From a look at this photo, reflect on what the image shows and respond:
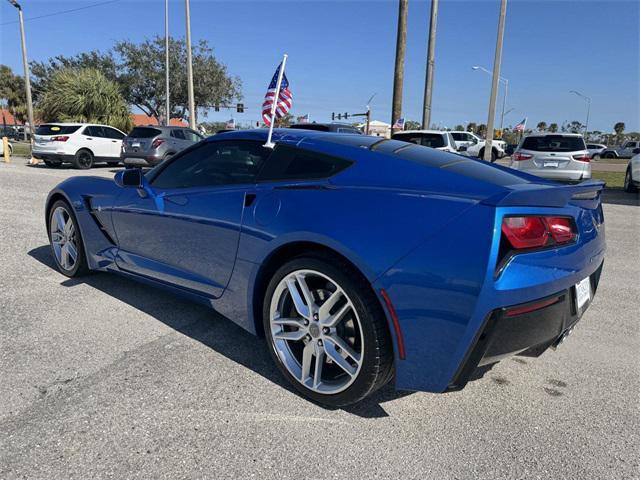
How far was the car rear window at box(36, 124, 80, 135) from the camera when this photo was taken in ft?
52.5

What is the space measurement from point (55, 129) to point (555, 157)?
15.5 m

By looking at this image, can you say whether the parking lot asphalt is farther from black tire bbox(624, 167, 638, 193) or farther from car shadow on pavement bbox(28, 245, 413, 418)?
black tire bbox(624, 167, 638, 193)

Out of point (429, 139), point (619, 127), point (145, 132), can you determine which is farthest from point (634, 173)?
point (619, 127)

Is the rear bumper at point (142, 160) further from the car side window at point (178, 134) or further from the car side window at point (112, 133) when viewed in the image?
the car side window at point (112, 133)

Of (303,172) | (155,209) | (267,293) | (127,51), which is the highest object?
(127,51)

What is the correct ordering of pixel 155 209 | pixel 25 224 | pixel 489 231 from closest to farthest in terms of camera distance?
pixel 489 231
pixel 155 209
pixel 25 224

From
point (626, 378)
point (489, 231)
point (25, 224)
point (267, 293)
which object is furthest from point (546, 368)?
point (25, 224)

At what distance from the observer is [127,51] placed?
141ft

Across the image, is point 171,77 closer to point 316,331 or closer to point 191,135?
point 191,135

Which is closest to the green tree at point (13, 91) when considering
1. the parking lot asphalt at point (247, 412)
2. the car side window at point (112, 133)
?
the car side window at point (112, 133)

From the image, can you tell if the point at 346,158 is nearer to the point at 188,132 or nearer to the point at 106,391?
the point at 106,391

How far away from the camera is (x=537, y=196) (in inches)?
81.4

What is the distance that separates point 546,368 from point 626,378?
17.1 inches

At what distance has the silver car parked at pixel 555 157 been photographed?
1218 centimetres
